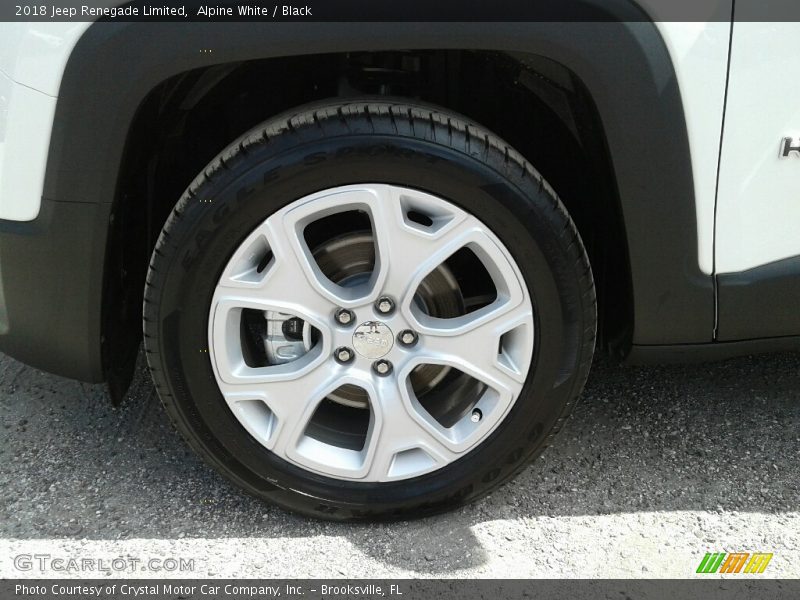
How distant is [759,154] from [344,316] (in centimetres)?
87

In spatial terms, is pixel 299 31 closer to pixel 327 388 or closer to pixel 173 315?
pixel 173 315

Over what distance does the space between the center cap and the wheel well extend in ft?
1.59

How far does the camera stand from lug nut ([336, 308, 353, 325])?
1660 mm

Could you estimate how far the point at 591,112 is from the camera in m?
1.57

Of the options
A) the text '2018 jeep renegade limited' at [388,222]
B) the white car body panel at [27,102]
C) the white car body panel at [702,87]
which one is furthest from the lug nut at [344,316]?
the white car body panel at [702,87]

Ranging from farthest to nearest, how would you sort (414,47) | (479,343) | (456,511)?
(456,511)
(479,343)
(414,47)

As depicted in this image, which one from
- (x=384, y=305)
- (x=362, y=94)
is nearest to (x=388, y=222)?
(x=384, y=305)

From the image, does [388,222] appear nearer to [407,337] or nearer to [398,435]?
[407,337]

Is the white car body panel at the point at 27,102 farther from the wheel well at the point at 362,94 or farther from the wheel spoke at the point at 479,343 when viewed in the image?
the wheel spoke at the point at 479,343

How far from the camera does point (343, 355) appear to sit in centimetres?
170

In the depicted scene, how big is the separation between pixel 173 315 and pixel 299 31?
0.61m

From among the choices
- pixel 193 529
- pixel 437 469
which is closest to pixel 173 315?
pixel 193 529

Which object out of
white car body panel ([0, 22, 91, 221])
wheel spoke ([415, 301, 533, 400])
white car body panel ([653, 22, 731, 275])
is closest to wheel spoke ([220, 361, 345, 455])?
wheel spoke ([415, 301, 533, 400])

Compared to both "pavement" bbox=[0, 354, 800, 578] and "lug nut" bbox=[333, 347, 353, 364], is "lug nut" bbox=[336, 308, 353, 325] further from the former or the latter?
"pavement" bbox=[0, 354, 800, 578]
